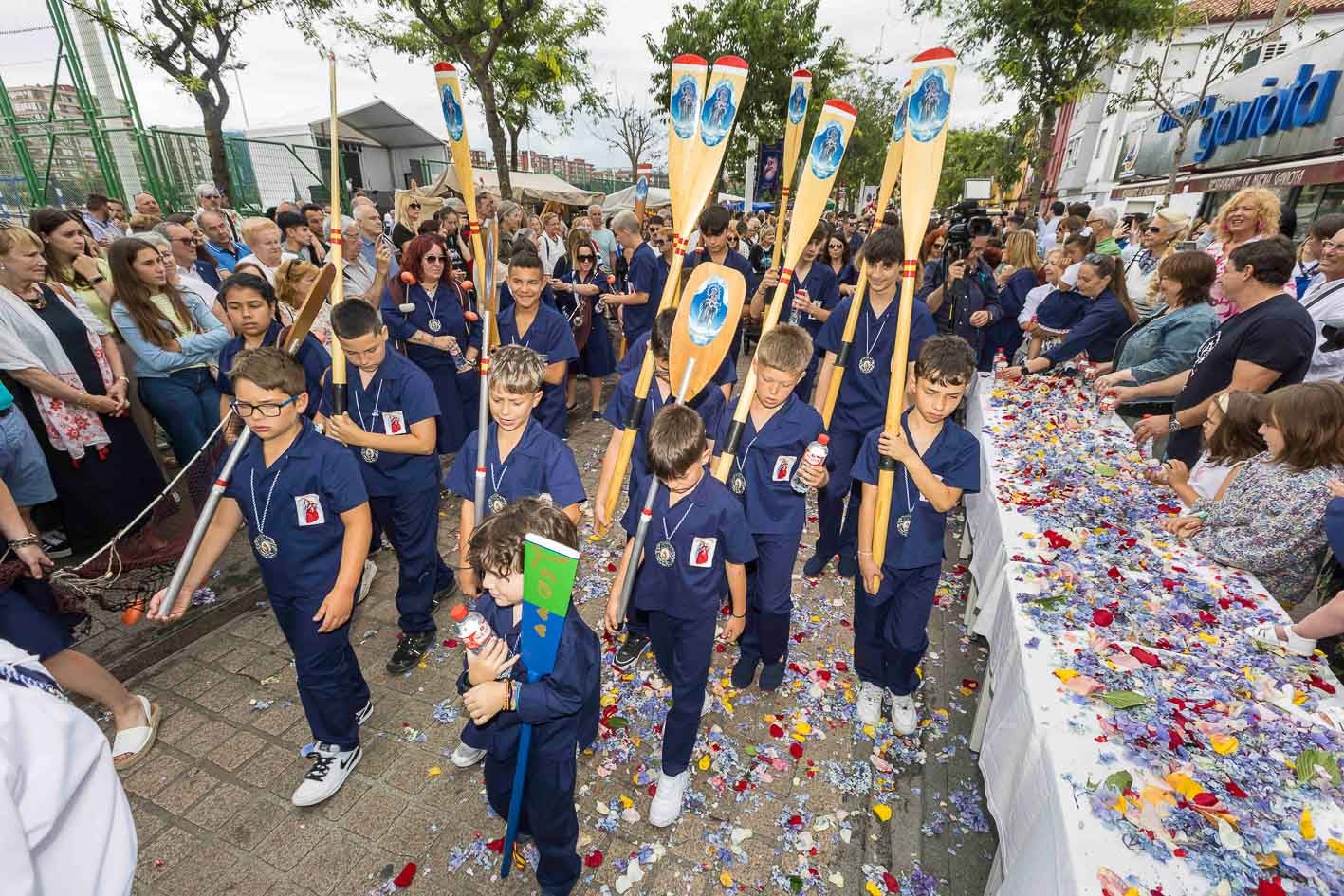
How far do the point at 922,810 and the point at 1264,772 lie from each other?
1337 mm

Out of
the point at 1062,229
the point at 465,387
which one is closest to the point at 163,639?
the point at 465,387

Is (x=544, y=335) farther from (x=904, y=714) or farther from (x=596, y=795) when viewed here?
(x=904, y=714)

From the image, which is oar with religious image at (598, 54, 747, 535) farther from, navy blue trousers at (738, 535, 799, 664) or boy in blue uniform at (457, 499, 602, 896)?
boy in blue uniform at (457, 499, 602, 896)

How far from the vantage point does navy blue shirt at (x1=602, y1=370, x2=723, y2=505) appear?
3.39 m

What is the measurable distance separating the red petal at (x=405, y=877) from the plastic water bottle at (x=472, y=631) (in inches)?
54.2

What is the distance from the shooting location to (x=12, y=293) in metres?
3.59

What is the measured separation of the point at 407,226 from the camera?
8703mm

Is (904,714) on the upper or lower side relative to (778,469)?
lower

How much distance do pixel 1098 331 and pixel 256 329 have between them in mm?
6086

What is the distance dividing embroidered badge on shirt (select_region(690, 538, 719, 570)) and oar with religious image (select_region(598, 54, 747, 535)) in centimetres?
165

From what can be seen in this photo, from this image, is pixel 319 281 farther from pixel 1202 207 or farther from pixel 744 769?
pixel 1202 207

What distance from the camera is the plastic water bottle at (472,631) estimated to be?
162cm

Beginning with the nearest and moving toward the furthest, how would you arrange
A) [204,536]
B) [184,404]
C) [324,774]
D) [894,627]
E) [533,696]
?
[533,696]
[204,536]
[324,774]
[894,627]
[184,404]

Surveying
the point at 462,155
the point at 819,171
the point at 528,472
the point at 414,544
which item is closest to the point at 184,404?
the point at 414,544
